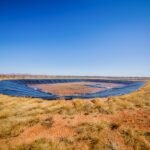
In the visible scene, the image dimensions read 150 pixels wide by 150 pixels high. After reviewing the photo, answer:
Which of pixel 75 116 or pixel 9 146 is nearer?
pixel 9 146

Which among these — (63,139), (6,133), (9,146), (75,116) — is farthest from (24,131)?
(75,116)

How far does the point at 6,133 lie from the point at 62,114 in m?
4.64

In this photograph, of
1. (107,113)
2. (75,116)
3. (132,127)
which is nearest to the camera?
(132,127)

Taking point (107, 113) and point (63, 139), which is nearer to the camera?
point (63, 139)

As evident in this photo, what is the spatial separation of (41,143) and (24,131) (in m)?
2.01

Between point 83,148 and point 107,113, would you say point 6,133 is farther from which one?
point 107,113

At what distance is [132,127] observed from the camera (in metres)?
10.2

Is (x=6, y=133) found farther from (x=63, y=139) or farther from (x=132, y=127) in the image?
(x=132, y=127)

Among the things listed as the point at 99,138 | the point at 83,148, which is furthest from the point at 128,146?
the point at 83,148

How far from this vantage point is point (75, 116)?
12.5 metres

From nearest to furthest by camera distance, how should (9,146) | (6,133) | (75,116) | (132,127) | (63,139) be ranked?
(9,146) < (63,139) < (6,133) < (132,127) < (75,116)

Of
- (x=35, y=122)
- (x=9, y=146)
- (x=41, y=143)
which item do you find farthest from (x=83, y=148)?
(x=35, y=122)

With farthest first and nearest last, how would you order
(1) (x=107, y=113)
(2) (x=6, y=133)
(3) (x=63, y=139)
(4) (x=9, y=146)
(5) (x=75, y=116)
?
(1) (x=107, y=113), (5) (x=75, y=116), (2) (x=6, y=133), (3) (x=63, y=139), (4) (x=9, y=146)

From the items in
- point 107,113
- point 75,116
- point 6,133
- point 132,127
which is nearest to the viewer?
point 6,133
